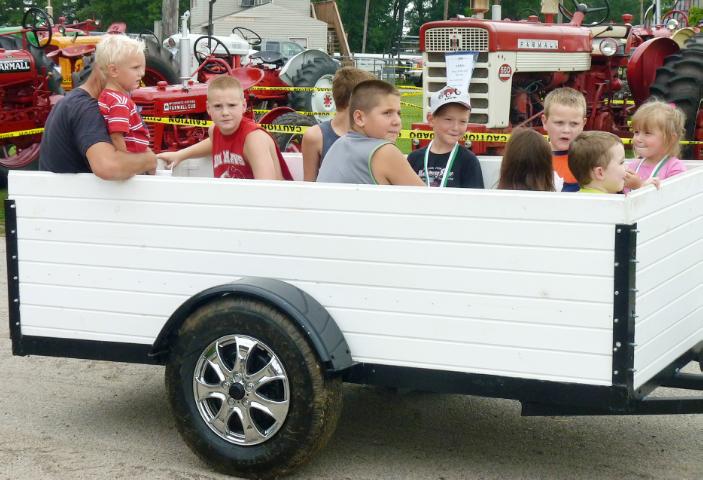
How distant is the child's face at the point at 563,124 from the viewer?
5188 millimetres

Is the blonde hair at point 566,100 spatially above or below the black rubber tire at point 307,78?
below

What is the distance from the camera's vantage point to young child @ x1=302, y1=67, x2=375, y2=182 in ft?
18.8

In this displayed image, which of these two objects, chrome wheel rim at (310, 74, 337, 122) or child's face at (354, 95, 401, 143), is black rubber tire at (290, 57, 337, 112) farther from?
child's face at (354, 95, 401, 143)

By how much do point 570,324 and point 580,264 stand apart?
0.22 meters

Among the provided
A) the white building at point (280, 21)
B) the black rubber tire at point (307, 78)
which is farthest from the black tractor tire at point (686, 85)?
the white building at point (280, 21)

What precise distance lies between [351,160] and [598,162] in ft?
3.35

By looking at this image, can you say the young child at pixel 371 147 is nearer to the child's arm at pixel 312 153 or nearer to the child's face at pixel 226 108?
the child's face at pixel 226 108

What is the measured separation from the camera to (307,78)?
56.9 ft

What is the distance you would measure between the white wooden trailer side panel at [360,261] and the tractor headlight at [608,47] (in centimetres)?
1013

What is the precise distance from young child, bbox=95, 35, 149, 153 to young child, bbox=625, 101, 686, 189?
2.34 metres

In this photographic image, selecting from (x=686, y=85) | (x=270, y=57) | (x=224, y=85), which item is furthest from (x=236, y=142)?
(x=270, y=57)

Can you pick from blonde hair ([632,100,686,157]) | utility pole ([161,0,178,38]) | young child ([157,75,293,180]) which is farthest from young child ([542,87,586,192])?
utility pole ([161,0,178,38])

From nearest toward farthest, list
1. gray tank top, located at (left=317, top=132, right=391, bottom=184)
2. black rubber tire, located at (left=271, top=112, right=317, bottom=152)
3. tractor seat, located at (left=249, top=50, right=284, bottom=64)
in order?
1. gray tank top, located at (left=317, top=132, right=391, bottom=184)
2. black rubber tire, located at (left=271, top=112, right=317, bottom=152)
3. tractor seat, located at (left=249, top=50, right=284, bottom=64)

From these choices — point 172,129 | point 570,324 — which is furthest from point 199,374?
point 172,129
